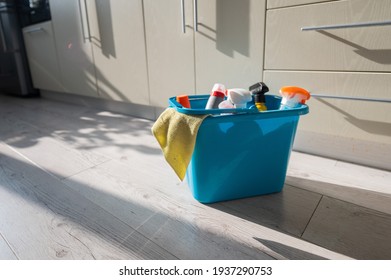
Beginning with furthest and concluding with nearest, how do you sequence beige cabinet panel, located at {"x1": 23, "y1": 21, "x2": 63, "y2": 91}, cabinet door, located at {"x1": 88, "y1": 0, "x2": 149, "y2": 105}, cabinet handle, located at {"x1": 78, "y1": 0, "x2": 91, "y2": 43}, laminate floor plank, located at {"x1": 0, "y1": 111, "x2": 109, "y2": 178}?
beige cabinet panel, located at {"x1": 23, "y1": 21, "x2": 63, "y2": 91} < cabinet handle, located at {"x1": 78, "y1": 0, "x2": 91, "y2": 43} < cabinet door, located at {"x1": 88, "y1": 0, "x2": 149, "y2": 105} < laminate floor plank, located at {"x1": 0, "y1": 111, "x2": 109, "y2": 178}

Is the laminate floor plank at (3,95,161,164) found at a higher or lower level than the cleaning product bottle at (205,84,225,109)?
lower

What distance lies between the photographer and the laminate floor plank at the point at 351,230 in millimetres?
480

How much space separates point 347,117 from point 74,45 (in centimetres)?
157

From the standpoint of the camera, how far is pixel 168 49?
1.13 metres

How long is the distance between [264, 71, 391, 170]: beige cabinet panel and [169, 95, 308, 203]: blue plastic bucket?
0.92 ft

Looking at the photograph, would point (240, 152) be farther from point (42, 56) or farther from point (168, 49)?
point (42, 56)

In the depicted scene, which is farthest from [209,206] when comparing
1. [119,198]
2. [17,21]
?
[17,21]

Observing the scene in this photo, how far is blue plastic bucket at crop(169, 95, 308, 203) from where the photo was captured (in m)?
0.55

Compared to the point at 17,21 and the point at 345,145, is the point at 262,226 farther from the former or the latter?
the point at 17,21

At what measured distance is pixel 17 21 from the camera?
197 cm

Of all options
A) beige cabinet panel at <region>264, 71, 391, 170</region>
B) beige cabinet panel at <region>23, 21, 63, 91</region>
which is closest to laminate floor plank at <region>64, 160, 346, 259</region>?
beige cabinet panel at <region>264, 71, 391, 170</region>

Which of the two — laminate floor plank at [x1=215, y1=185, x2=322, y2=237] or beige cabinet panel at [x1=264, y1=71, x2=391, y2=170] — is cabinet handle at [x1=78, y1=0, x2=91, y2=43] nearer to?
beige cabinet panel at [x1=264, y1=71, x2=391, y2=170]

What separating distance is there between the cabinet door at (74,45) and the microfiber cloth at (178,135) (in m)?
1.15
